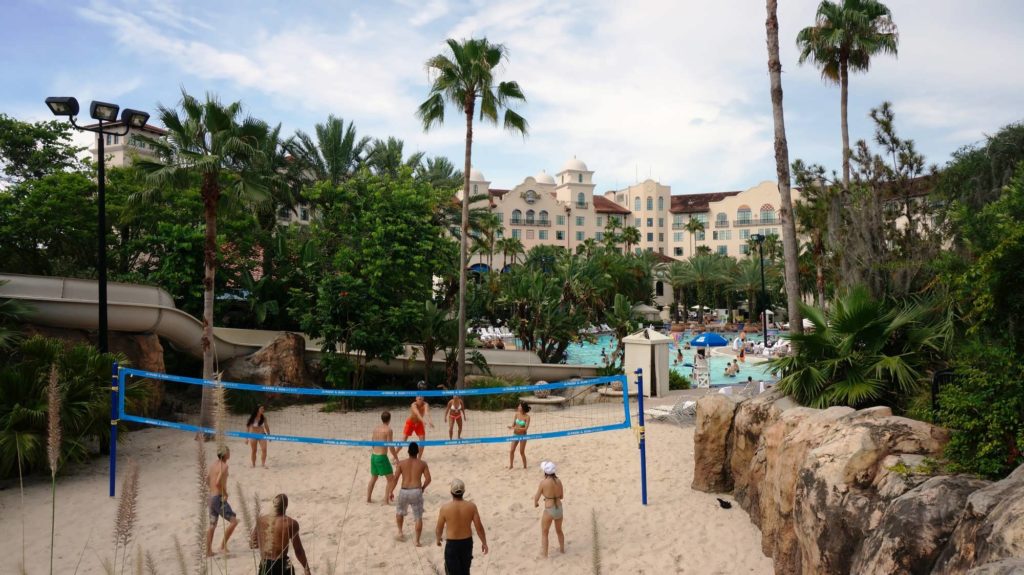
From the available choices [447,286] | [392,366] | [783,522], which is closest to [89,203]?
[392,366]

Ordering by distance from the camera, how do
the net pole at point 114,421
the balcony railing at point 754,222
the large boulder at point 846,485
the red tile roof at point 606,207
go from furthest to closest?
the red tile roof at point 606,207 → the balcony railing at point 754,222 → the net pole at point 114,421 → the large boulder at point 846,485

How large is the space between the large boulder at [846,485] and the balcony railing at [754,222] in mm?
82684

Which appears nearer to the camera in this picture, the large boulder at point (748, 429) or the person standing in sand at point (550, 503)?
the person standing in sand at point (550, 503)

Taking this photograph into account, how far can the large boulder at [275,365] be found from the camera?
19656 mm

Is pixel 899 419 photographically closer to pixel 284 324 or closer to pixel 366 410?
pixel 366 410

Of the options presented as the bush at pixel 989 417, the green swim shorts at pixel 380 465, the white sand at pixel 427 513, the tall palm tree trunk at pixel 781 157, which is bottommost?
the white sand at pixel 427 513

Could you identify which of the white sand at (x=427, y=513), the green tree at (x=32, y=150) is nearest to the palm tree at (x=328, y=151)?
the green tree at (x=32, y=150)

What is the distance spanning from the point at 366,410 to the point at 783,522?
48.3ft

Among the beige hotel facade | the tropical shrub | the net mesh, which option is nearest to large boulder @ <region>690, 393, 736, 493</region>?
the tropical shrub

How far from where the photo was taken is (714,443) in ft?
38.3

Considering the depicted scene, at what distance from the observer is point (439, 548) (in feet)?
30.5

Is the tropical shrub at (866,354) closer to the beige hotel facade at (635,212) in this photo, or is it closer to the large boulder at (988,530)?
the large boulder at (988,530)

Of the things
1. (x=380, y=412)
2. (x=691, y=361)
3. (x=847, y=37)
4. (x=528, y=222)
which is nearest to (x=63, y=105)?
(x=380, y=412)

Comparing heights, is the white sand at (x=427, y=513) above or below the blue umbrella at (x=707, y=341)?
below
